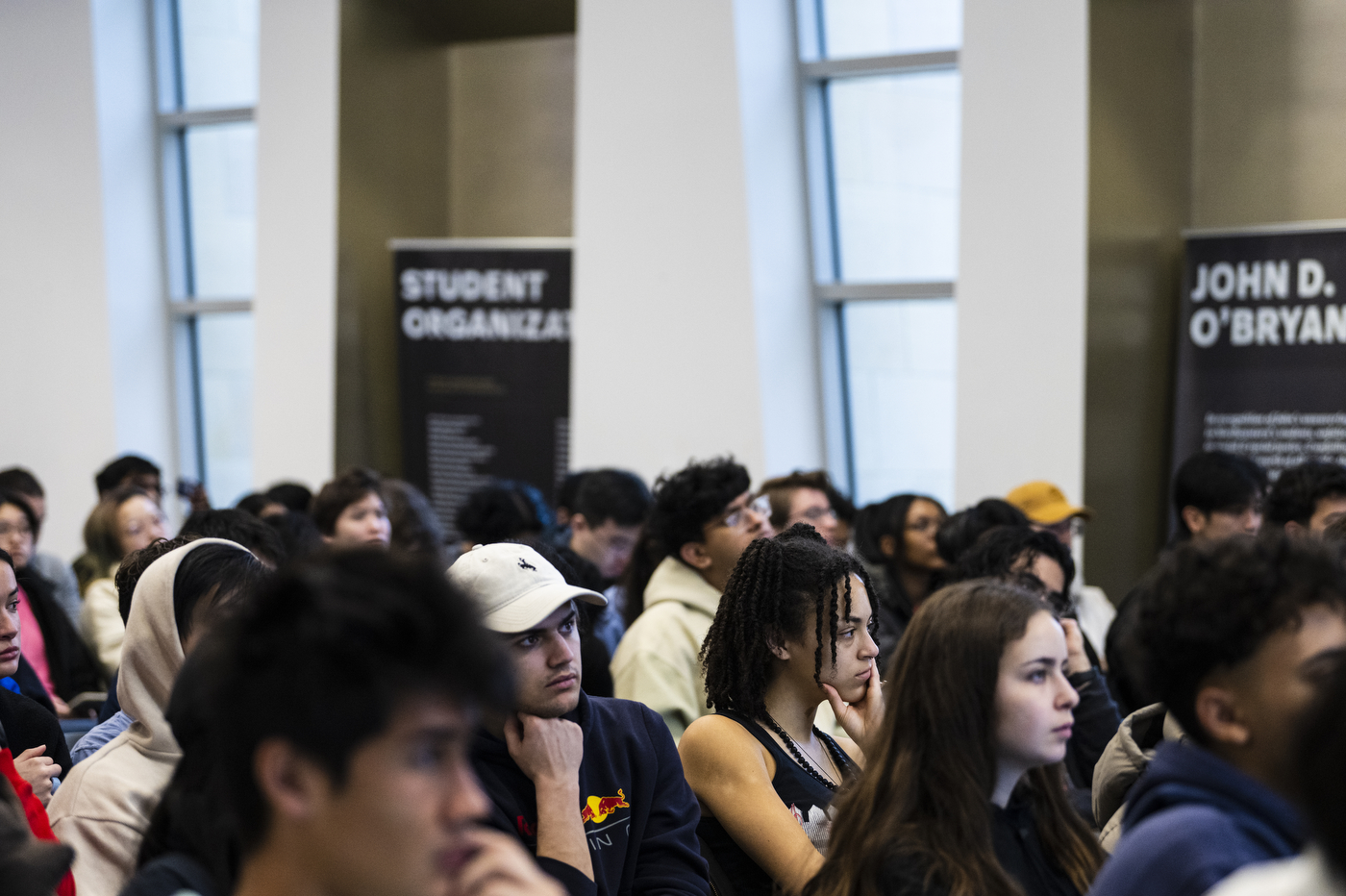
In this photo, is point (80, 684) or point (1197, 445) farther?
point (1197, 445)

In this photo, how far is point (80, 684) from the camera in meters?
4.67

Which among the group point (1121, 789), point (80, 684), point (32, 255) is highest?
point (32, 255)

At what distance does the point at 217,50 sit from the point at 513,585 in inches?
296

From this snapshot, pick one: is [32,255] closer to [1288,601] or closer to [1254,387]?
[1254,387]

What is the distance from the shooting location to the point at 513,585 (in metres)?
2.12

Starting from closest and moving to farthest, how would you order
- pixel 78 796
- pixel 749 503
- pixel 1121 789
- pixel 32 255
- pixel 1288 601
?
pixel 1288 601, pixel 78 796, pixel 1121 789, pixel 749 503, pixel 32 255

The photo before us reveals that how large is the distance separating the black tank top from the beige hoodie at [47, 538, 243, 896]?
929mm

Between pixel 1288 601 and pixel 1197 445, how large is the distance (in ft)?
16.0

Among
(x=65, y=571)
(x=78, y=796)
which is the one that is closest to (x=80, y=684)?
(x=65, y=571)

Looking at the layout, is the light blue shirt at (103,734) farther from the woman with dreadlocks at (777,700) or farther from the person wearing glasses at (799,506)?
the person wearing glasses at (799,506)

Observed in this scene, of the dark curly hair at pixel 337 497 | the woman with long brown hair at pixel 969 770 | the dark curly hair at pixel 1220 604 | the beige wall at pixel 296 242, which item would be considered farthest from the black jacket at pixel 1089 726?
the beige wall at pixel 296 242

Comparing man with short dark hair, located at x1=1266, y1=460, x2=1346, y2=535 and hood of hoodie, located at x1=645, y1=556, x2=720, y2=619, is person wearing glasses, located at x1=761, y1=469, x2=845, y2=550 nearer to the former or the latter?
hood of hoodie, located at x1=645, y1=556, x2=720, y2=619

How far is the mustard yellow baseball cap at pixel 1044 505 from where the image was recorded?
16.5ft

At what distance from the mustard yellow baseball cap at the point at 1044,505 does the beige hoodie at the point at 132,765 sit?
347 centimetres
